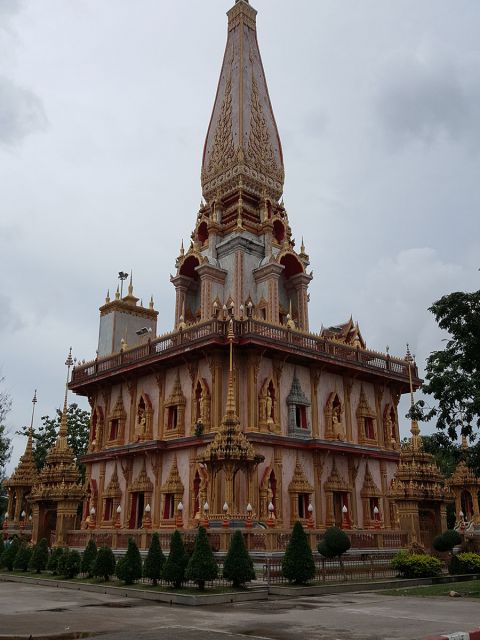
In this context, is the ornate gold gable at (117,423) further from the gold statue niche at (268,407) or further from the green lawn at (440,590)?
the green lawn at (440,590)

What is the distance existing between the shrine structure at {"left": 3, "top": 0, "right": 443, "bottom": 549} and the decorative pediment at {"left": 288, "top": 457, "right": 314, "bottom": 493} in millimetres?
101

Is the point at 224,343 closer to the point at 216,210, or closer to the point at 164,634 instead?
the point at 216,210

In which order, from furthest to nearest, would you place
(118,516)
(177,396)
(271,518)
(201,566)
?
(118,516), (177,396), (271,518), (201,566)

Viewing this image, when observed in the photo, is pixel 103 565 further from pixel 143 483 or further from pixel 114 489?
pixel 114 489

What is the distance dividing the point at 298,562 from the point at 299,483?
1034cm

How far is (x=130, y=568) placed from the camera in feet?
61.9

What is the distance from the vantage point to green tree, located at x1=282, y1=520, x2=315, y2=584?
18109 mm

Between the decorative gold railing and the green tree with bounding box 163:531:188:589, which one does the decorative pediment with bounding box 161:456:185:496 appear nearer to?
the decorative gold railing

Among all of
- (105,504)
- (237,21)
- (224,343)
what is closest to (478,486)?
(224,343)

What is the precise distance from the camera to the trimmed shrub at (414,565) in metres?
20.7

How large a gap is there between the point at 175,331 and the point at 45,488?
920 centimetres

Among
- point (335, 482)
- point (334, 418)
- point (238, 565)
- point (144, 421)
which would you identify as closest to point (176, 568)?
point (238, 565)

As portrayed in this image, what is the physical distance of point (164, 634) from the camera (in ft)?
35.5

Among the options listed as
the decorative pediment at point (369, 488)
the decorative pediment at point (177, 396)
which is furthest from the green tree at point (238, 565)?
the decorative pediment at point (369, 488)
